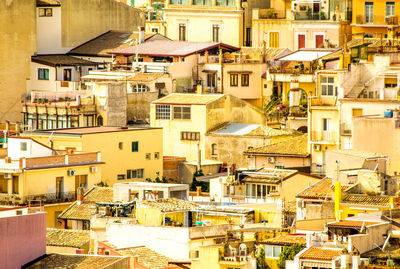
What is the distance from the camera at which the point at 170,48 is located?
87.7 metres

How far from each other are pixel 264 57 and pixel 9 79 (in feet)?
39.5

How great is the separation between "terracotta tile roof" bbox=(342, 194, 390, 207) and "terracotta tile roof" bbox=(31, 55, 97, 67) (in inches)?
1449

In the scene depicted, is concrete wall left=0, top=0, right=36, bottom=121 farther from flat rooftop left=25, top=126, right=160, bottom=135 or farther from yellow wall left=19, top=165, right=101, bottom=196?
yellow wall left=19, top=165, right=101, bottom=196

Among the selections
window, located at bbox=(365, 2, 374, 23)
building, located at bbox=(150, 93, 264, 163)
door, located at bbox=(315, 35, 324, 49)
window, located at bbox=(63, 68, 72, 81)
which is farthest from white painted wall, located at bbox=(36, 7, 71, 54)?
window, located at bbox=(365, 2, 374, 23)

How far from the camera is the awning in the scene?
82.2 metres

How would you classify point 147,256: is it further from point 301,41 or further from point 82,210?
point 301,41

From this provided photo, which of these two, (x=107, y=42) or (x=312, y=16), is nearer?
(x=312, y=16)

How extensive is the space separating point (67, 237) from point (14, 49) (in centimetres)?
3291

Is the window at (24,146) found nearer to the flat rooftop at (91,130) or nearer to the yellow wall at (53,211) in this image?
the yellow wall at (53,211)

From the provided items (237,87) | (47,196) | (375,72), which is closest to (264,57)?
(237,87)

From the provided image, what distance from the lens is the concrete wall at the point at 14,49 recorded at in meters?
88.2

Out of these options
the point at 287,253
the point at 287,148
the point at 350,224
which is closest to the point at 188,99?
the point at 287,148

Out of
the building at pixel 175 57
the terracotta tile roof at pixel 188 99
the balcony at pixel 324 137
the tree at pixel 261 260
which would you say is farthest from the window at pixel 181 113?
the tree at pixel 261 260

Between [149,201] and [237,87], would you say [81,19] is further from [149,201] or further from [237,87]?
[149,201]
